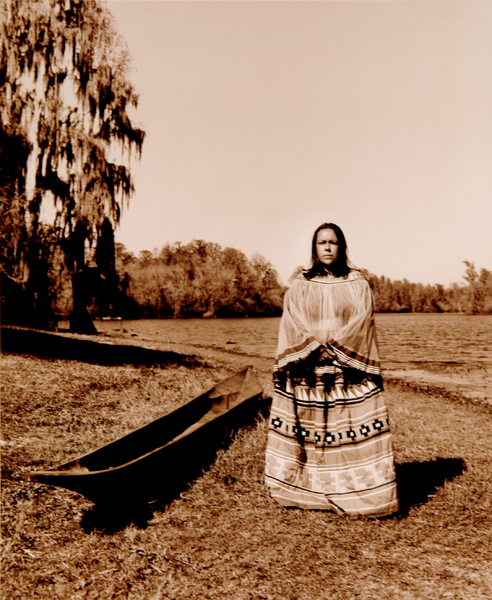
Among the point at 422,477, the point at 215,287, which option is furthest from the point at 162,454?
the point at 215,287

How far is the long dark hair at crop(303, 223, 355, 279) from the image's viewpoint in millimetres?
4195

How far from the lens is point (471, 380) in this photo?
15.0m

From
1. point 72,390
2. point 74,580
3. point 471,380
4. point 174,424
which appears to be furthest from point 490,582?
point 471,380

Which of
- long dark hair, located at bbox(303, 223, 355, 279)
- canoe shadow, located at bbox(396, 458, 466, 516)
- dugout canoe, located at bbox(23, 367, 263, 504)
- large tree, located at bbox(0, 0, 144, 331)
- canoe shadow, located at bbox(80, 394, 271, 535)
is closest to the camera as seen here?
dugout canoe, located at bbox(23, 367, 263, 504)

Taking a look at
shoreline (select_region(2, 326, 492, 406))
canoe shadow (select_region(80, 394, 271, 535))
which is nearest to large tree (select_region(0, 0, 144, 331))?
shoreline (select_region(2, 326, 492, 406))

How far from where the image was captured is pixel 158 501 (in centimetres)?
452

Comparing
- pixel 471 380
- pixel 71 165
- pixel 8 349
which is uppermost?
pixel 71 165

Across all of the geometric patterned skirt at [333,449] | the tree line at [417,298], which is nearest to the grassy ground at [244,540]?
the geometric patterned skirt at [333,449]

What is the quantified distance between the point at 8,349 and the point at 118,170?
699 centimetres

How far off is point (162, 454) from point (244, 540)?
114 cm

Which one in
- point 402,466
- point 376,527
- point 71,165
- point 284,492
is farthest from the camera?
point 71,165

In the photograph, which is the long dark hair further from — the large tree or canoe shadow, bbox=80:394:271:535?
the large tree

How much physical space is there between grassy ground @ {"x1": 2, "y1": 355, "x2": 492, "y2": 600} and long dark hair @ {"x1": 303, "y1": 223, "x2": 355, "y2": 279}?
6.83 ft

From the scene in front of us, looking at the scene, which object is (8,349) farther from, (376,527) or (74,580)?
(376,527)
